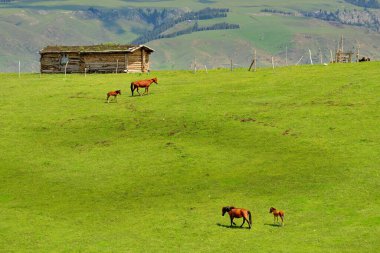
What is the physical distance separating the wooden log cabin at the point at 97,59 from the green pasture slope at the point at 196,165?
89.6 ft

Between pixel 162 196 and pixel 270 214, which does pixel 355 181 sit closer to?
pixel 270 214

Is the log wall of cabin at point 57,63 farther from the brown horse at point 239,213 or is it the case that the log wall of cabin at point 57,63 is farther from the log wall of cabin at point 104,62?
the brown horse at point 239,213

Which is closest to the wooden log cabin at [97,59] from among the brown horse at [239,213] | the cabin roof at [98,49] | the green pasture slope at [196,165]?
the cabin roof at [98,49]

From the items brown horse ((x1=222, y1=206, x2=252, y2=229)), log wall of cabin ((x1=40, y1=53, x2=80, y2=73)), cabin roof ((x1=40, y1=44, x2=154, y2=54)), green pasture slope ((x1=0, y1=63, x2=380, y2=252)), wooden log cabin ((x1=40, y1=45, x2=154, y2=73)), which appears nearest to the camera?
green pasture slope ((x1=0, y1=63, x2=380, y2=252))

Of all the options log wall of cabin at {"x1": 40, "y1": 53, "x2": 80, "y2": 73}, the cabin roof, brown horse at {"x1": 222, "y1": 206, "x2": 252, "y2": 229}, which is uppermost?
the cabin roof

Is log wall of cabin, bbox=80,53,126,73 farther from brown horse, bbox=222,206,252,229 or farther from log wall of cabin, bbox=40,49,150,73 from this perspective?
brown horse, bbox=222,206,252,229

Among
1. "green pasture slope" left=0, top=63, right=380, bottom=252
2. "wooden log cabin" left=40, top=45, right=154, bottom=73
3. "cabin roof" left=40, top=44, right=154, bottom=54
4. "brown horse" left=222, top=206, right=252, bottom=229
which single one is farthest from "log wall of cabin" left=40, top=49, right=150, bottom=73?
"brown horse" left=222, top=206, right=252, bottom=229

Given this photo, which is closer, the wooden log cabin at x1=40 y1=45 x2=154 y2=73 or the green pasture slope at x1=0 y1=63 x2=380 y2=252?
the green pasture slope at x1=0 y1=63 x2=380 y2=252

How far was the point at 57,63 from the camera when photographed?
122938 mm

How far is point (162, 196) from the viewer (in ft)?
170

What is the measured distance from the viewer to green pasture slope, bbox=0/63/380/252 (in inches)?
1699

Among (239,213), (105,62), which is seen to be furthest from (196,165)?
(105,62)

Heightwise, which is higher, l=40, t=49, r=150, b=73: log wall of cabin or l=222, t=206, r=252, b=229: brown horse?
l=40, t=49, r=150, b=73: log wall of cabin

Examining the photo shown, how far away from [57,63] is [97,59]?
8.01m
